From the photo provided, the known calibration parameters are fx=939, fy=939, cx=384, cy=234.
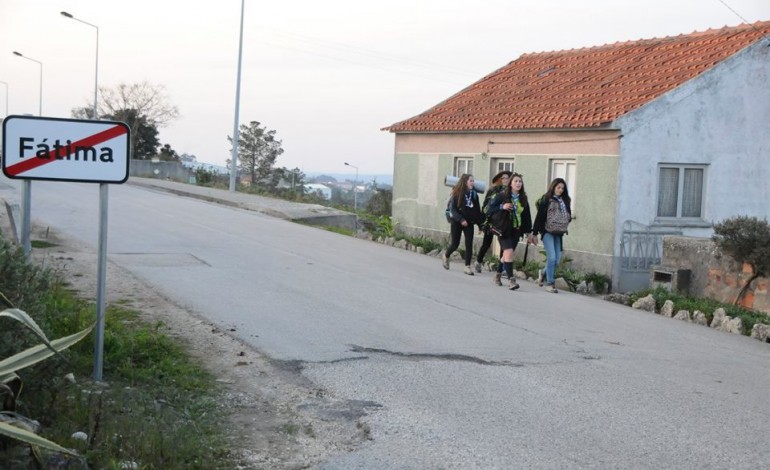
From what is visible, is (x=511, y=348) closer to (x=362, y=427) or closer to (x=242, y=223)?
(x=362, y=427)

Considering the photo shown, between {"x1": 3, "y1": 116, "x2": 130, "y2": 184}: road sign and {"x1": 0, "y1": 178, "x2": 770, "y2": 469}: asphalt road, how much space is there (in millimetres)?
2412

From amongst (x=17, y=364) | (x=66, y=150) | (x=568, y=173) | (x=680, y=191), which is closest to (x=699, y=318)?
(x=680, y=191)

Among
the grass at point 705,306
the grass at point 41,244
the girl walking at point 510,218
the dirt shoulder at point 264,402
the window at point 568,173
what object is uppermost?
the window at point 568,173

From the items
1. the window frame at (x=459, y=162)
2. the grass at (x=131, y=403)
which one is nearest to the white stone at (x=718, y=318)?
the grass at (x=131, y=403)

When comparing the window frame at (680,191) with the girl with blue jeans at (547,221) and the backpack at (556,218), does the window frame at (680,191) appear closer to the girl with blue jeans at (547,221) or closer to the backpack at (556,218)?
the girl with blue jeans at (547,221)

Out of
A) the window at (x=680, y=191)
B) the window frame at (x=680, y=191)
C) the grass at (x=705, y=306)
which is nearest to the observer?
the grass at (x=705, y=306)

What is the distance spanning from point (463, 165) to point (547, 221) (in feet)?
25.1

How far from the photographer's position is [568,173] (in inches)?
743

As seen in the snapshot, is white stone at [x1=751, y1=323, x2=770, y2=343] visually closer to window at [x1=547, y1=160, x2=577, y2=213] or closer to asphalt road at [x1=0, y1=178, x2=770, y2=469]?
asphalt road at [x1=0, y1=178, x2=770, y2=469]

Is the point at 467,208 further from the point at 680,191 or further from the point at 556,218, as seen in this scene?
the point at 680,191

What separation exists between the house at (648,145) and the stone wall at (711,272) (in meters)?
2.17

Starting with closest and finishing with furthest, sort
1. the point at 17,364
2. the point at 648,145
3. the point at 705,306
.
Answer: the point at 17,364, the point at 705,306, the point at 648,145

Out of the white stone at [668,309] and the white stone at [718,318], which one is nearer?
the white stone at [718,318]

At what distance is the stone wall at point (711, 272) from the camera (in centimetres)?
1351
